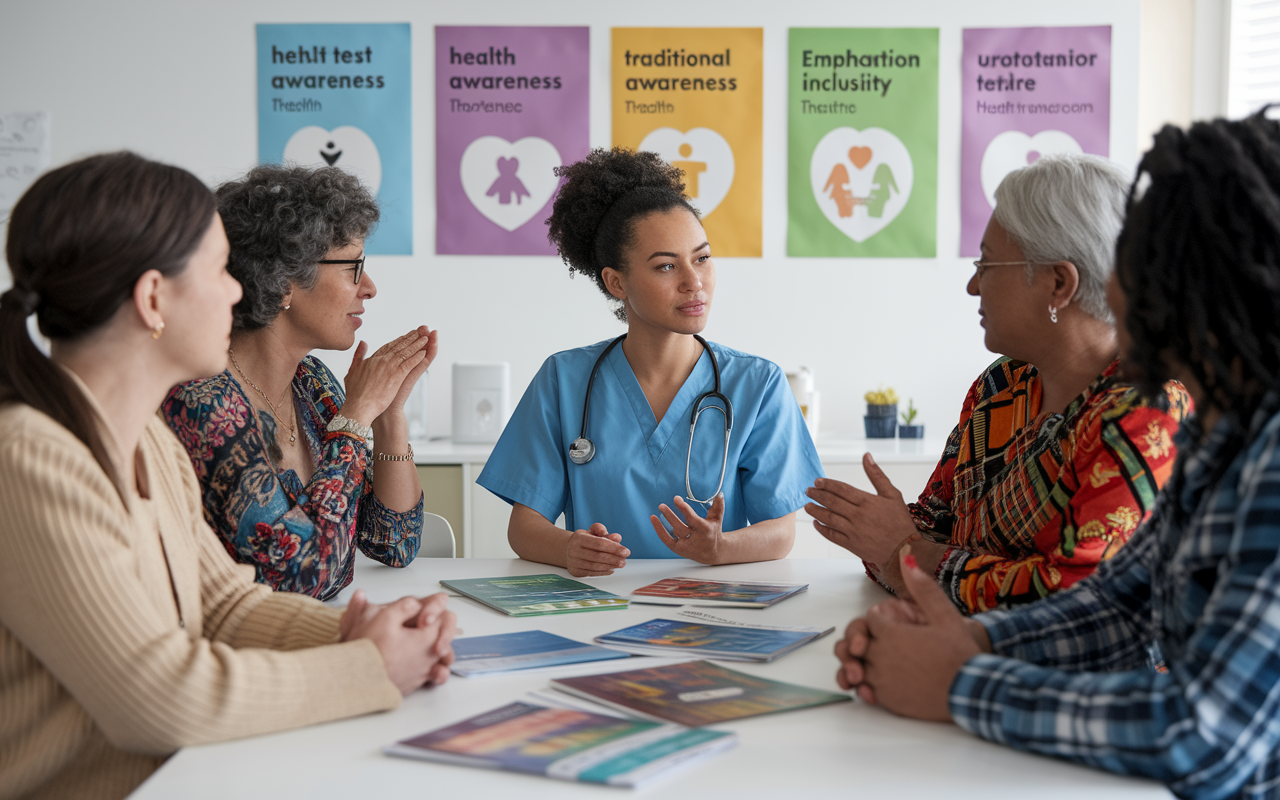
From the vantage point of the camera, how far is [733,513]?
2090mm

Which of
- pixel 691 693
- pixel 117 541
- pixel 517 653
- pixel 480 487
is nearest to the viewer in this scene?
pixel 117 541

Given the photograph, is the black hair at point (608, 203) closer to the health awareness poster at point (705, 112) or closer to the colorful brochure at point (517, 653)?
the colorful brochure at point (517, 653)

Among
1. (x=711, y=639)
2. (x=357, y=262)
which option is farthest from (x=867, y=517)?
(x=357, y=262)

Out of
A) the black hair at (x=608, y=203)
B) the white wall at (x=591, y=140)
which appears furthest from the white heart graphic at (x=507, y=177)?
the black hair at (x=608, y=203)

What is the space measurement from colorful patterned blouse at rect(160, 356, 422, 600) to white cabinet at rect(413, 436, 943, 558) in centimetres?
149

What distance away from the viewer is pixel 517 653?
121 cm

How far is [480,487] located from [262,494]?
170 cm

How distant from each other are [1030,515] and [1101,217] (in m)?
0.44

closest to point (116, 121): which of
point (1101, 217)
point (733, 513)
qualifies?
point (733, 513)

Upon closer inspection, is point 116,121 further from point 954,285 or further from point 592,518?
point 954,285

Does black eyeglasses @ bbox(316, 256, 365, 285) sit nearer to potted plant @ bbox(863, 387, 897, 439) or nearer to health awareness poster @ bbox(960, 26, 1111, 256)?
potted plant @ bbox(863, 387, 897, 439)

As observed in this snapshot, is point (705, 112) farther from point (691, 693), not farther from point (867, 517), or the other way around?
point (691, 693)

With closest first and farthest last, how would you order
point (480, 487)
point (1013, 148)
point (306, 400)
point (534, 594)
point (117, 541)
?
point (117, 541) < point (534, 594) < point (306, 400) < point (480, 487) < point (1013, 148)

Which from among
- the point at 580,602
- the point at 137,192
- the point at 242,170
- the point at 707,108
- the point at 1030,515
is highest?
the point at 707,108
